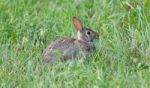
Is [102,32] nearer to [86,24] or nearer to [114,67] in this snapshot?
[86,24]

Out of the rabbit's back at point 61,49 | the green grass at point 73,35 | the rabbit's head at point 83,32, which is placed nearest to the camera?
the green grass at point 73,35

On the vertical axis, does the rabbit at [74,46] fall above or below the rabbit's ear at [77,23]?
below

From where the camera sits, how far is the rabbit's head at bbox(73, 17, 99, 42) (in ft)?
24.9

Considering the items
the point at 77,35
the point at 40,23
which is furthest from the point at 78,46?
the point at 40,23

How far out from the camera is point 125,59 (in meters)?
6.82

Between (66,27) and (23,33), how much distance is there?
0.50m

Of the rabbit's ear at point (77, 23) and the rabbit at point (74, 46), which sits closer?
the rabbit at point (74, 46)

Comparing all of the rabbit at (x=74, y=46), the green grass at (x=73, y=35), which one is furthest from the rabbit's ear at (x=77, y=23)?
the green grass at (x=73, y=35)

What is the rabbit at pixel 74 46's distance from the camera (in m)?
7.16

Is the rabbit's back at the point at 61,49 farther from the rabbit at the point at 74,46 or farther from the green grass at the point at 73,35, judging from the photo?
the green grass at the point at 73,35

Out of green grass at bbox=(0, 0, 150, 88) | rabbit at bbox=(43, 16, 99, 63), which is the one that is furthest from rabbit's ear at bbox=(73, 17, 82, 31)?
green grass at bbox=(0, 0, 150, 88)

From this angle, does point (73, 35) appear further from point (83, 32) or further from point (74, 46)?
point (74, 46)

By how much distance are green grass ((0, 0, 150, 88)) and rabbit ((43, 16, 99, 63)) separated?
12cm

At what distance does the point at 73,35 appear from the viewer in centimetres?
793
